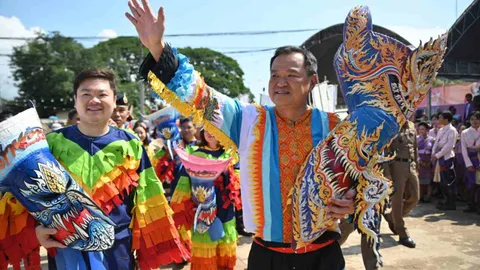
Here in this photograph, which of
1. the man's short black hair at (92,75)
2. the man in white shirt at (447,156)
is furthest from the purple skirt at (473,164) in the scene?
the man's short black hair at (92,75)

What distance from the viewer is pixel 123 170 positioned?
7.17ft

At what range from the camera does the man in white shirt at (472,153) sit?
21.4ft

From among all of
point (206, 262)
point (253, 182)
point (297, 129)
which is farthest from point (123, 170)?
point (206, 262)

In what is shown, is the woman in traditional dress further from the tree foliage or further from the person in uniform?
the tree foliage

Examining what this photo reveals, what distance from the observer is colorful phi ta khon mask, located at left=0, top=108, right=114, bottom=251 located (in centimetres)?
177

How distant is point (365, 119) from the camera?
158cm

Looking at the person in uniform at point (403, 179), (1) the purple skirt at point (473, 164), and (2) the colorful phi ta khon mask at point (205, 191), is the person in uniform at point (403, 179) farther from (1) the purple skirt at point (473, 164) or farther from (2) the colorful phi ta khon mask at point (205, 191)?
(2) the colorful phi ta khon mask at point (205, 191)

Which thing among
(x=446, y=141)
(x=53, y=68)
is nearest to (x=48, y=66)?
(x=53, y=68)

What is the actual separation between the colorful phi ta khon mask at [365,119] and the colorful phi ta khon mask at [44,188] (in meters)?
1.03

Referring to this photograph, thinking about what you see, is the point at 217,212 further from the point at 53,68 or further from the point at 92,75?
the point at 53,68

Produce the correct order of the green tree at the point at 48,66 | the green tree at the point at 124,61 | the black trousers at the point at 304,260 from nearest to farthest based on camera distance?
the black trousers at the point at 304,260 < the green tree at the point at 48,66 < the green tree at the point at 124,61

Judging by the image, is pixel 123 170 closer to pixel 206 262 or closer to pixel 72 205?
pixel 72 205

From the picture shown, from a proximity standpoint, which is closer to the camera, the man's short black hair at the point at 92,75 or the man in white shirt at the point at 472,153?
the man's short black hair at the point at 92,75

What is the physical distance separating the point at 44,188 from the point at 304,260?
50.9 inches
